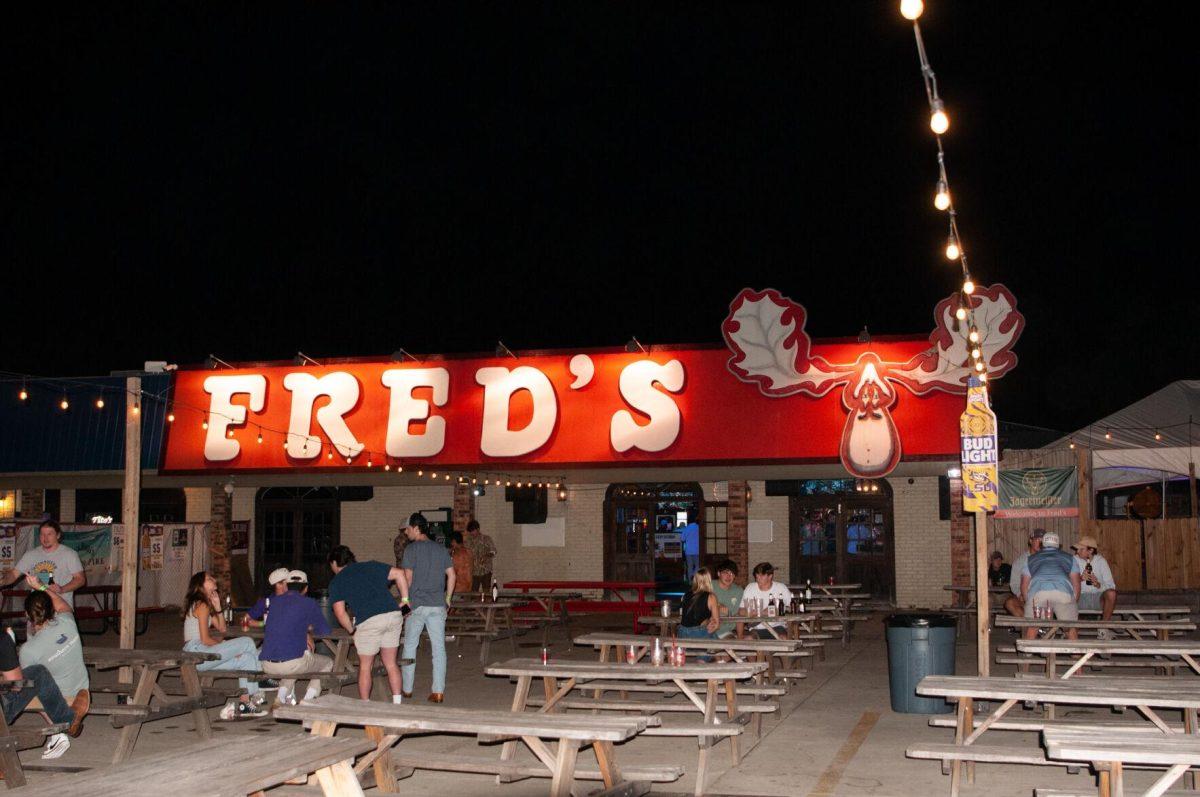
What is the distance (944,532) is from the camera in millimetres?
23922

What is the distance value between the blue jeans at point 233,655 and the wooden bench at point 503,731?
3.54 meters

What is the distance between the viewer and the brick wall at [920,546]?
78.3ft

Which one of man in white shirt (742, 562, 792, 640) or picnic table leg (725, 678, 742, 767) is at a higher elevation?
man in white shirt (742, 562, 792, 640)

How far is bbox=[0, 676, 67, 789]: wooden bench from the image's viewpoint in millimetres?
7863

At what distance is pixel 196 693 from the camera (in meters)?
10.1

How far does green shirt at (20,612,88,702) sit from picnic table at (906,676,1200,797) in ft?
21.0

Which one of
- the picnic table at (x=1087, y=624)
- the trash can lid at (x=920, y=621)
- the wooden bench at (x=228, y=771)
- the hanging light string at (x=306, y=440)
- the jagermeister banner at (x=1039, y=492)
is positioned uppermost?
the hanging light string at (x=306, y=440)

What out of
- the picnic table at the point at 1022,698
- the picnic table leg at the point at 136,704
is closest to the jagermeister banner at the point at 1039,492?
the picnic table at the point at 1022,698

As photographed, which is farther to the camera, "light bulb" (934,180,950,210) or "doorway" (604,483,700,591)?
"doorway" (604,483,700,591)

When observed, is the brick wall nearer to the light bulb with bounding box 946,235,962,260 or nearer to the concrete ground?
the concrete ground

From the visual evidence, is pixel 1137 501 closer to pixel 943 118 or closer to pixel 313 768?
pixel 943 118

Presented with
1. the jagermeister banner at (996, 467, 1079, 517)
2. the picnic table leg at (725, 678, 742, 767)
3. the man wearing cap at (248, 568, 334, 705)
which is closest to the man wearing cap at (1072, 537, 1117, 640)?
the picnic table leg at (725, 678, 742, 767)

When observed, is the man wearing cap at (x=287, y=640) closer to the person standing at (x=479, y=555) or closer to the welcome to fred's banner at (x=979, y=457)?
the welcome to fred's banner at (x=979, y=457)

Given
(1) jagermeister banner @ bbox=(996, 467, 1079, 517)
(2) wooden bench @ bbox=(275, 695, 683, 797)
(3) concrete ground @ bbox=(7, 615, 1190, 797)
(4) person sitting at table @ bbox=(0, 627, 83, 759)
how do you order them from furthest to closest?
(1) jagermeister banner @ bbox=(996, 467, 1079, 517) < (4) person sitting at table @ bbox=(0, 627, 83, 759) < (3) concrete ground @ bbox=(7, 615, 1190, 797) < (2) wooden bench @ bbox=(275, 695, 683, 797)
